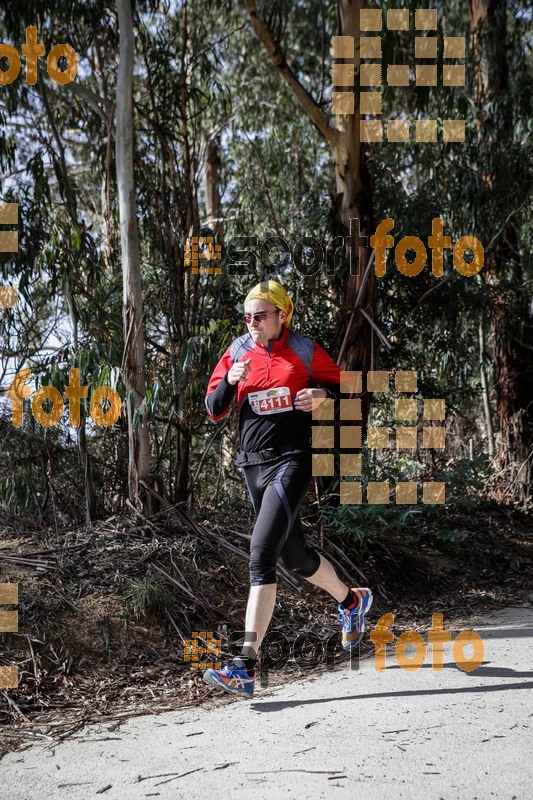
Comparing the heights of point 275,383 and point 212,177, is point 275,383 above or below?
below

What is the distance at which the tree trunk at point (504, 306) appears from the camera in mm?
10133

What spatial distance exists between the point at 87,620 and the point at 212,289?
3651 millimetres

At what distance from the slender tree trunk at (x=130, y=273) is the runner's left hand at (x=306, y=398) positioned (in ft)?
8.13

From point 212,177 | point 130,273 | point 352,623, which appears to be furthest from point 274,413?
point 212,177

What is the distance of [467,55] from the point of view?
1066cm

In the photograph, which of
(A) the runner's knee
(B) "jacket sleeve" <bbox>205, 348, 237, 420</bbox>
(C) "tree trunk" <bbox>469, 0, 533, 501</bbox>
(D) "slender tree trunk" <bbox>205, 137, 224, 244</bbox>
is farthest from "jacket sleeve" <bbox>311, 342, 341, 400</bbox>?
(D) "slender tree trunk" <bbox>205, 137, 224, 244</bbox>

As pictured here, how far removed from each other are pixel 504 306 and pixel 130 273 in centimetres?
477

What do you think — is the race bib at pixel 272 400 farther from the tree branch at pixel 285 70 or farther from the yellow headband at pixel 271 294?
the tree branch at pixel 285 70

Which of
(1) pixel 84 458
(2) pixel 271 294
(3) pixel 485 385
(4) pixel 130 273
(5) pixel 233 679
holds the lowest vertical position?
(5) pixel 233 679

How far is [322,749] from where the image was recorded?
12.1 ft

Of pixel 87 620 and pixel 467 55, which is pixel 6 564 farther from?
pixel 467 55

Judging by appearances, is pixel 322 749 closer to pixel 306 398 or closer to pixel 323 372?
pixel 306 398

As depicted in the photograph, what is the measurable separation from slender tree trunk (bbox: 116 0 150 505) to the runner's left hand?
8.13 feet

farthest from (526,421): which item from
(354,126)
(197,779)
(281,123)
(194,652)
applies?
(197,779)
